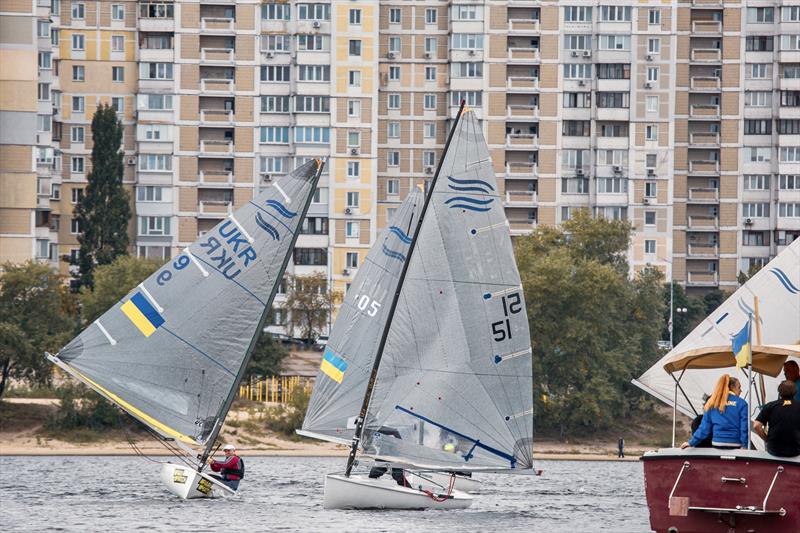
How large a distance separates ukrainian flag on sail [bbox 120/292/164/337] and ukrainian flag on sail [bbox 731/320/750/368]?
27629 millimetres

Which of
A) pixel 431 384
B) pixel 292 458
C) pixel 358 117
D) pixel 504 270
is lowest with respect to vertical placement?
pixel 292 458

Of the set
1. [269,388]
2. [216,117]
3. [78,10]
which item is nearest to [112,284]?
[269,388]

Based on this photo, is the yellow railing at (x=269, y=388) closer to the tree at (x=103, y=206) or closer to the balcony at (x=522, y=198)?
the tree at (x=103, y=206)

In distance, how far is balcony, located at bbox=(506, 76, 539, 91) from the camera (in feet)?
552

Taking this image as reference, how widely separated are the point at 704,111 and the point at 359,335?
401 feet

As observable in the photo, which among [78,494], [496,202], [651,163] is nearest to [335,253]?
[651,163]

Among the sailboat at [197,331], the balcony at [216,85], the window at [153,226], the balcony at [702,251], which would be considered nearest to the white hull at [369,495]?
the sailboat at [197,331]

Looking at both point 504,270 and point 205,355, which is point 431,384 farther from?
point 205,355

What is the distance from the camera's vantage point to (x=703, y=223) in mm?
177875

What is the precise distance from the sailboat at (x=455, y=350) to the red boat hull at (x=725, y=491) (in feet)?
60.3

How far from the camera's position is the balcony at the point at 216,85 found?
162875mm

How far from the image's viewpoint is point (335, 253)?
163500mm

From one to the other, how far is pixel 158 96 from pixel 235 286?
105432 millimetres

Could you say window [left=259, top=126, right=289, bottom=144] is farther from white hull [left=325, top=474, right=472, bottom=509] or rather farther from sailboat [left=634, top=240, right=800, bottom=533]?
sailboat [left=634, top=240, right=800, bottom=533]
